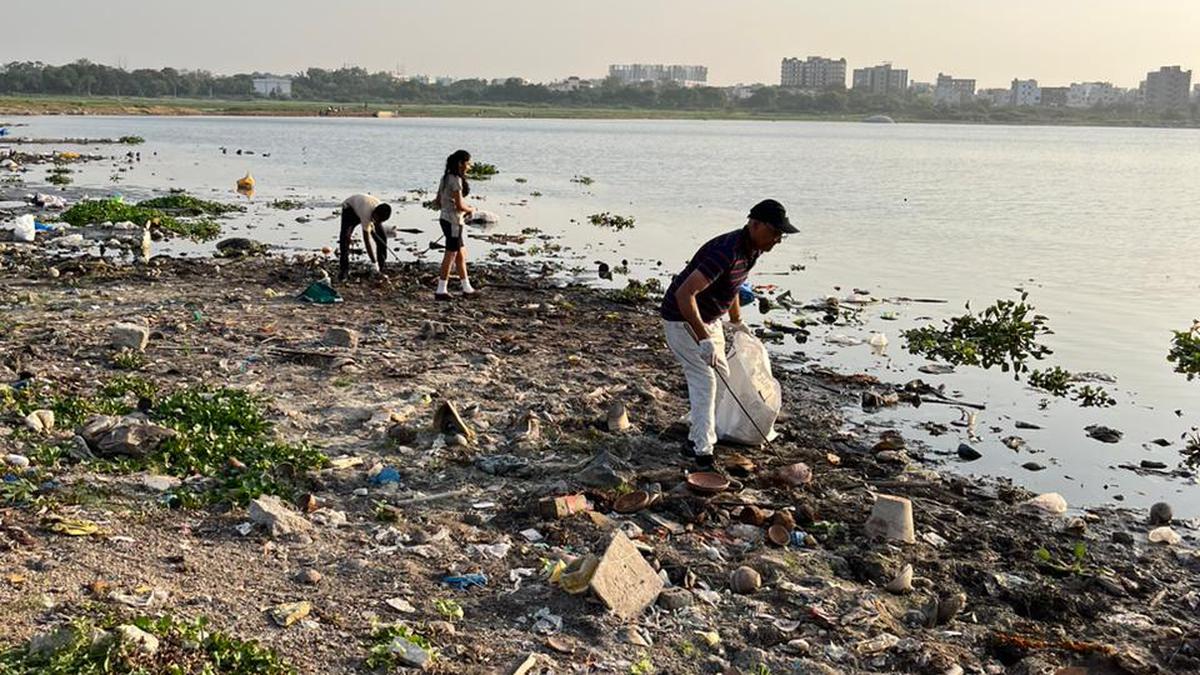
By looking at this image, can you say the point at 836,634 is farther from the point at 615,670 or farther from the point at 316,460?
the point at 316,460

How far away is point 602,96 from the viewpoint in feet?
478

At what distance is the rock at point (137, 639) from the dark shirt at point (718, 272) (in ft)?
11.9

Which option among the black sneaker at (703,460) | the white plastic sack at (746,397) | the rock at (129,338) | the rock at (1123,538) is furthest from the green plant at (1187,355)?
the rock at (129,338)

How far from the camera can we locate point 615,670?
14.7 ft

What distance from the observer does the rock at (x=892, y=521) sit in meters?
6.02

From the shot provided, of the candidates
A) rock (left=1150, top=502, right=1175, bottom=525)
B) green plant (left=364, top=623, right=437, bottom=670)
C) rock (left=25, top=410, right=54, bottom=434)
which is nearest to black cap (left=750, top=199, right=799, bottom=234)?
rock (left=1150, top=502, right=1175, bottom=525)

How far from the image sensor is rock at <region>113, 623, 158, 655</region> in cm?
399

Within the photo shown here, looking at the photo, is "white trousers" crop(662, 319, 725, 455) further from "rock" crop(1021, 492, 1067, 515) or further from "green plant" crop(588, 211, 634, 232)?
"green plant" crop(588, 211, 634, 232)

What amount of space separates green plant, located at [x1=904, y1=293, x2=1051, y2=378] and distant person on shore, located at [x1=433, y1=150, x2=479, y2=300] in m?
5.05

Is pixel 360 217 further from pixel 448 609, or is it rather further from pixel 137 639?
pixel 137 639

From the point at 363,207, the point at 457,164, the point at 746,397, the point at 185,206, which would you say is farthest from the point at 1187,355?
the point at 185,206

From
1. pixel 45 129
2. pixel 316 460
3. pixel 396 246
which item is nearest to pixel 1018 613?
pixel 316 460

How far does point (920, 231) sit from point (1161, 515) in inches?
675

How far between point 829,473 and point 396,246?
11.5 metres
